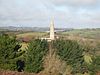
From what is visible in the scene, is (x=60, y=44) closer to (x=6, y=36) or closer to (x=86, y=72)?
(x=86, y=72)

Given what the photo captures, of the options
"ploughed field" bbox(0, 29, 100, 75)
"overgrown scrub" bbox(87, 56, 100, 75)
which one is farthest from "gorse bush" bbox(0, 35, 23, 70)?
"overgrown scrub" bbox(87, 56, 100, 75)

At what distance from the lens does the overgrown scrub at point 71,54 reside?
60219mm

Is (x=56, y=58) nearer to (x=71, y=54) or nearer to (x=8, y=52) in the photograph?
(x=71, y=54)

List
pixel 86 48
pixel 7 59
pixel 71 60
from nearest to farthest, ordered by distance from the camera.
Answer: pixel 7 59 < pixel 71 60 < pixel 86 48

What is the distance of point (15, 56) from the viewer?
42.9 meters

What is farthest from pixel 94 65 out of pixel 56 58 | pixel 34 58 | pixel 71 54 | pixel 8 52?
pixel 8 52

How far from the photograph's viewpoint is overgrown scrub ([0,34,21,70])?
4057cm

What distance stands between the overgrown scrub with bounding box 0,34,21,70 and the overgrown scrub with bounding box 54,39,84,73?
17.7 meters

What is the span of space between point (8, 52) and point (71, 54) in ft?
79.5

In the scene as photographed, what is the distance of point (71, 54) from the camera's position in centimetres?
6262

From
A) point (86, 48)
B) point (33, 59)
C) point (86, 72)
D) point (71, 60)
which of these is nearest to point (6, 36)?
point (33, 59)

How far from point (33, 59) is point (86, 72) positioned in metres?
20.0

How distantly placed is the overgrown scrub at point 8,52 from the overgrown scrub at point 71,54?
17.7 metres

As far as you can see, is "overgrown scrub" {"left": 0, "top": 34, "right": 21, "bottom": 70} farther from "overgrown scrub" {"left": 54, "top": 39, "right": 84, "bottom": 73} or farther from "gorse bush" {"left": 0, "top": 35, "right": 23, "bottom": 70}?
"overgrown scrub" {"left": 54, "top": 39, "right": 84, "bottom": 73}
